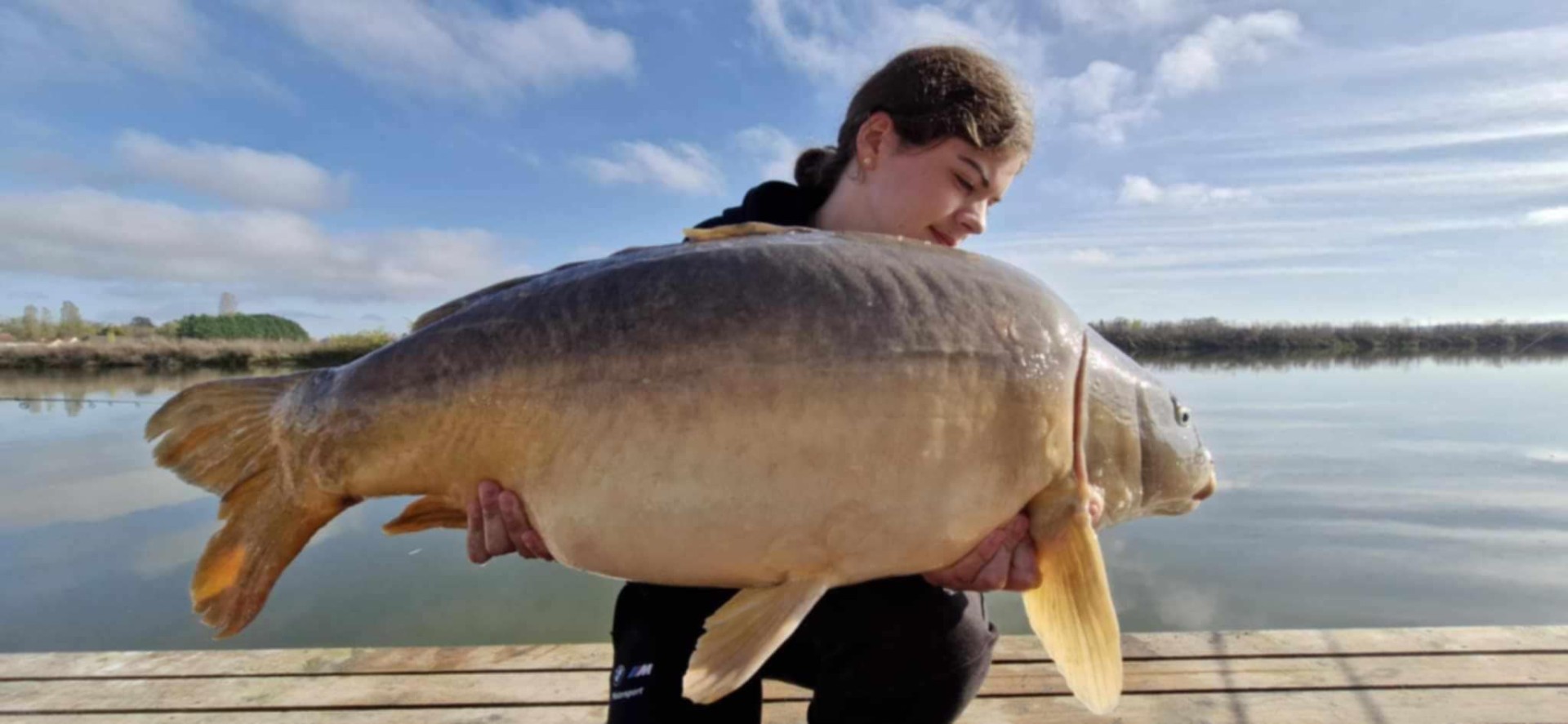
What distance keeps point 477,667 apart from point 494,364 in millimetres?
1781

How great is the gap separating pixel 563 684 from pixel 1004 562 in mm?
1793

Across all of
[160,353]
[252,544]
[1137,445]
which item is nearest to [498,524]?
[252,544]

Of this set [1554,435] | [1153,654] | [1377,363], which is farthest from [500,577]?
[1377,363]

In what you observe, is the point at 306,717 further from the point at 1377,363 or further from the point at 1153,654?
the point at 1377,363

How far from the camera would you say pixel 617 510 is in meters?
1.49

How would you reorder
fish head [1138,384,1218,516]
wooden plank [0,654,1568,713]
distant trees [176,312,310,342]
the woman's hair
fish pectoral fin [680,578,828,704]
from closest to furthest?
1. fish pectoral fin [680,578,828,704]
2. fish head [1138,384,1218,516]
3. the woman's hair
4. wooden plank [0,654,1568,713]
5. distant trees [176,312,310,342]

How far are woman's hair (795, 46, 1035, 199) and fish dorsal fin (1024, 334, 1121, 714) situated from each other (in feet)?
2.53

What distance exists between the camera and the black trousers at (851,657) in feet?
6.14

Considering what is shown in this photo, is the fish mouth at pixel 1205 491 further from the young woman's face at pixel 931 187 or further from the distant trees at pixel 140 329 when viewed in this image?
the distant trees at pixel 140 329

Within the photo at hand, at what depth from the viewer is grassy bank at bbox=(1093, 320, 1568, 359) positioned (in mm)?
33938

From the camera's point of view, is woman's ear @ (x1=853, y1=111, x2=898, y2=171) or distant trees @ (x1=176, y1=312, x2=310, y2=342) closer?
woman's ear @ (x1=853, y1=111, x2=898, y2=171)

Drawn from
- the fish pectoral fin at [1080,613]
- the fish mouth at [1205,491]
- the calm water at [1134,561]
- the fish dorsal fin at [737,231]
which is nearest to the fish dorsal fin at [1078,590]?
the fish pectoral fin at [1080,613]

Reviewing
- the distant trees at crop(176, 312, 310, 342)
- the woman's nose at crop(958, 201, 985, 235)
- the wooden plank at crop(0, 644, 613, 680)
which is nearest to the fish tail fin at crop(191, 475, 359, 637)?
the wooden plank at crop(0, 644, 613, 680)

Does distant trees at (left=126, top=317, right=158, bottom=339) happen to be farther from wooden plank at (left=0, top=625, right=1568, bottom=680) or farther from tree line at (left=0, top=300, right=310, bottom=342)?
wooden plank at (left=0, top=625, right=1568, bottom=680)
